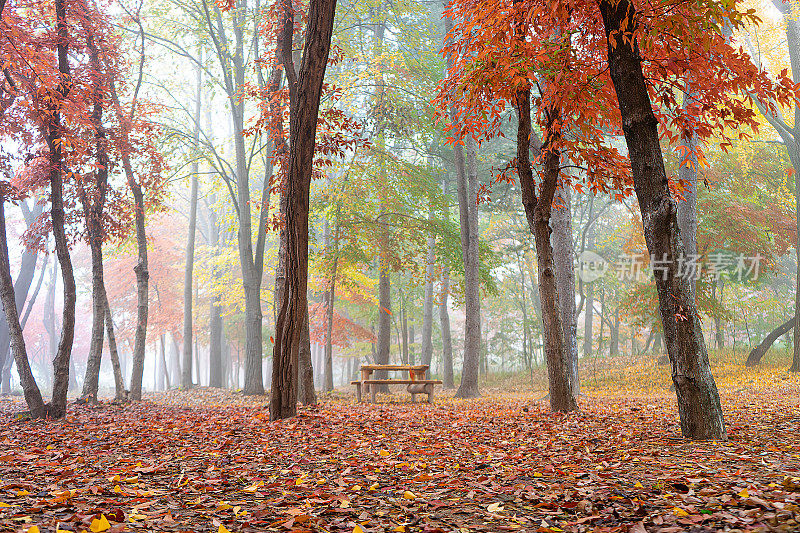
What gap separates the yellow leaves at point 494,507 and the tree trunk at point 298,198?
417 cm

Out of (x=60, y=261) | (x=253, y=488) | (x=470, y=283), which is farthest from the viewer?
(x=470, y=283)

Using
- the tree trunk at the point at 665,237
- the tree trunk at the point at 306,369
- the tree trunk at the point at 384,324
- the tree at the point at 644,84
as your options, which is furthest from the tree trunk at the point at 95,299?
the tree trunk at the point at 665,237

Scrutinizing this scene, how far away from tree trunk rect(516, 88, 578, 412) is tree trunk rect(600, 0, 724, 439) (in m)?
2.14

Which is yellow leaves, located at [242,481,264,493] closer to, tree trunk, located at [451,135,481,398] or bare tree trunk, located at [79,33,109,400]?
bare tree trunk, located at [79,33,109,400]

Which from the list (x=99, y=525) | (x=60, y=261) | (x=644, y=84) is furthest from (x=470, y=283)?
(x=99, y=525)

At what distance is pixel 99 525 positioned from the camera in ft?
7.94

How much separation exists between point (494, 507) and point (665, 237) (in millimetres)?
3158

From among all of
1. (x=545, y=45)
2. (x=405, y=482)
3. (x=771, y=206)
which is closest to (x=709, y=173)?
(x=771, y=206)

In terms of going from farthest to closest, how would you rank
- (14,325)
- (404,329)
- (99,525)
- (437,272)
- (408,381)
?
(404,329) → (437,272) → (408,381) → (14,325) → (99,525)

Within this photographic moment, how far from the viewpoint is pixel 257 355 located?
14.2 metres

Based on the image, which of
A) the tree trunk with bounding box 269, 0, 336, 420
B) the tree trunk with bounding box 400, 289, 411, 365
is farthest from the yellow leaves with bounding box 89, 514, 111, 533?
the tree trunk with bounding box 400, 289, 411, 365

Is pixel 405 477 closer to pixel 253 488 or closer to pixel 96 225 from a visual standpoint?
pixel 253 488

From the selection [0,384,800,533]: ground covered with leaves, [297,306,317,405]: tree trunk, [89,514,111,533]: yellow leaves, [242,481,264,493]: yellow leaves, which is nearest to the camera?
[89,514,111,533]: yellow leaves

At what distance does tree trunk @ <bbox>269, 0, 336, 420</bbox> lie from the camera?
6773 millimetres
